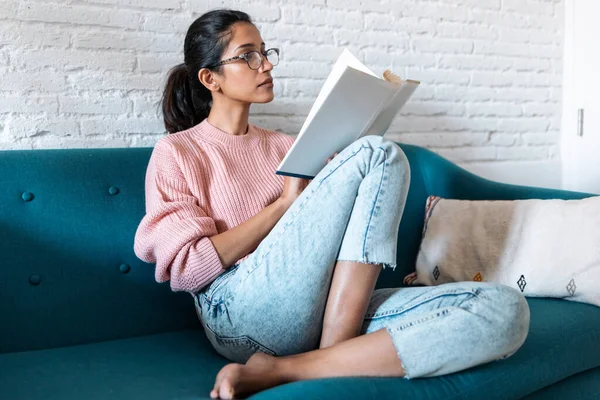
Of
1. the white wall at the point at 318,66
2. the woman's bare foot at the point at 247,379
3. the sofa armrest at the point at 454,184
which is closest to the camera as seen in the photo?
the woman's bare foot at the point at 247,379

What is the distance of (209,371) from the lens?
1.38 metres

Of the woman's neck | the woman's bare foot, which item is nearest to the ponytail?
the woman's neck

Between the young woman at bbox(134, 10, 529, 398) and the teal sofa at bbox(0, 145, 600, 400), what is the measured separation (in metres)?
0.10

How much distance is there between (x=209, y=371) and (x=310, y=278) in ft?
0.89

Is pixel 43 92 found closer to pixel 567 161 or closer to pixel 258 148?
pixel 258 148

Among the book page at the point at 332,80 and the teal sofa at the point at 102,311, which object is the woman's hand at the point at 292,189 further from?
the teal sofa at the point at 102,311

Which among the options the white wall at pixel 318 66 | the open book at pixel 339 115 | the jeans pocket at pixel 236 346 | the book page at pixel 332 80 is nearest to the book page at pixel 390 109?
the open book at pixel 339 115

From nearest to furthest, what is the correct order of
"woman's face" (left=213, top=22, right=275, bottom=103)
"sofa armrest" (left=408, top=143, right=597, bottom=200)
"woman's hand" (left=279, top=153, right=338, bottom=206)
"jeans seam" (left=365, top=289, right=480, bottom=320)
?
"jeans seam" (left=365, top=289, right=480, bottom=320) → "woman's hand" (left=279, top=153, right=338, bottom=206) → "woman's face" (left=213, top=22, right=275, bottom=103) → "sofa armrest" (left=408, top=143, right=597, bottom=200)

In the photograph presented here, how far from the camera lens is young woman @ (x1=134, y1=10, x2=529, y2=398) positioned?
1232 millimetres

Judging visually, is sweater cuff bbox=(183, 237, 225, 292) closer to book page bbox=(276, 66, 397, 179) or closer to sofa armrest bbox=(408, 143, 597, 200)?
book page bbox=(276, 66, 397, 179)

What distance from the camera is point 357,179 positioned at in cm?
132

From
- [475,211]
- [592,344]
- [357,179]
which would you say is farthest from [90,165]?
[592,344]

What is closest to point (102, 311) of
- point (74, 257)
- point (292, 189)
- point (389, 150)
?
point (74, 257)

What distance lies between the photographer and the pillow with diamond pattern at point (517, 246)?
1.70m
